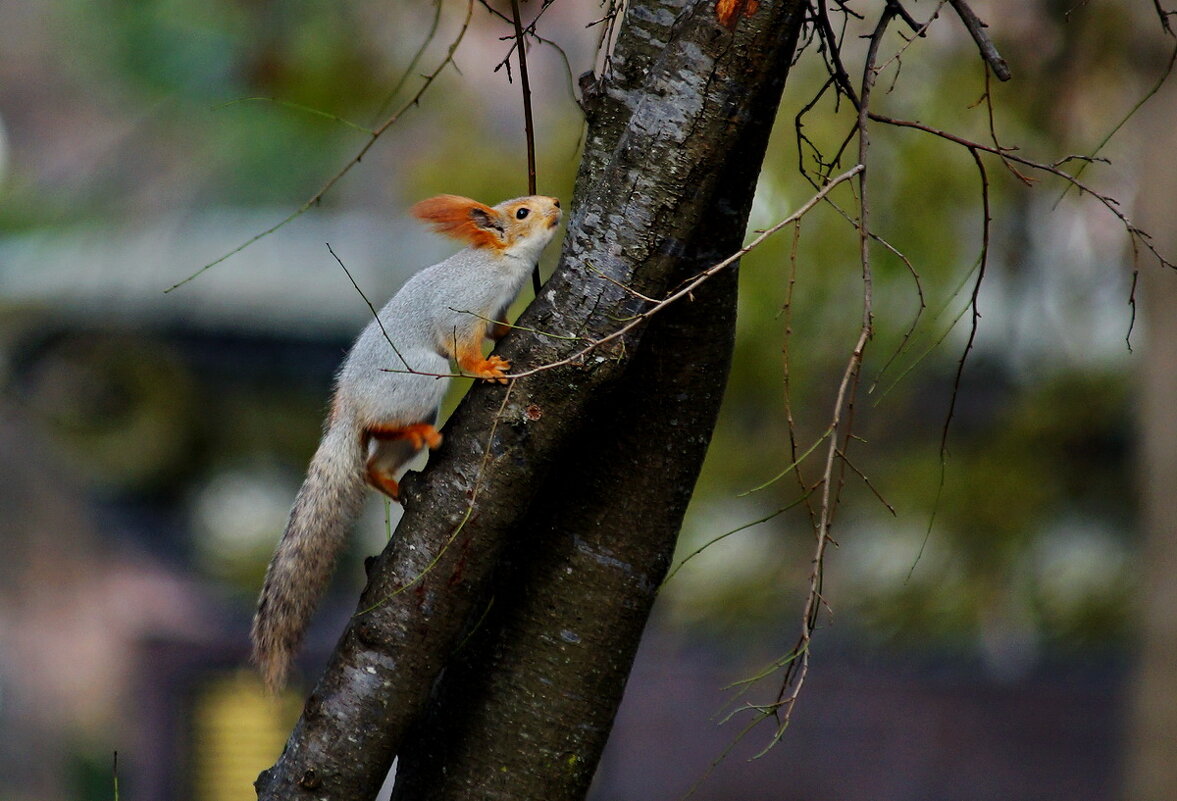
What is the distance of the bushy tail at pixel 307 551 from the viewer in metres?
1.40

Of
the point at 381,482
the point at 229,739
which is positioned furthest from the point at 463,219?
the point at 229,739

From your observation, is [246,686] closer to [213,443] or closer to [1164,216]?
[213,443]

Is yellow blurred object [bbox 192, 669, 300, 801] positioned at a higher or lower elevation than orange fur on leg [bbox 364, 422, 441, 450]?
lower

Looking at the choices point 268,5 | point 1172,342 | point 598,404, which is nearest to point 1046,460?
point 1172,342

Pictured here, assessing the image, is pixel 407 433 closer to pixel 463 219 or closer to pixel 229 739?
pixel 463 219

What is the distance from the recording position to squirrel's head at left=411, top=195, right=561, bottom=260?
160cm

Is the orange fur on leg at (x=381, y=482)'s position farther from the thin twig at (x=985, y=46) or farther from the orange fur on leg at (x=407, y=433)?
the thin twig at (x=985, y=46)

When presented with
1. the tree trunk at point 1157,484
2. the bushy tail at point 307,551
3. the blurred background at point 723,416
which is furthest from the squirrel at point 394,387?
the tree trunk at point 1157,484

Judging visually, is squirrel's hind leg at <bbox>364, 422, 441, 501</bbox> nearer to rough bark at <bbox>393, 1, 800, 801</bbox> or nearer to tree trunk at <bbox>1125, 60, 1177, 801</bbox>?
rough bark at <bbox>393, 1, 800, 801</bbox>

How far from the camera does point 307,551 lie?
144cm

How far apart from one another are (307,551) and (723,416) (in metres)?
2.83

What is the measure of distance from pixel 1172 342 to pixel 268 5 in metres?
3.14

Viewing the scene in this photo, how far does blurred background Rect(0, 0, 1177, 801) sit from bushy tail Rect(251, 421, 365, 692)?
5.11 ft

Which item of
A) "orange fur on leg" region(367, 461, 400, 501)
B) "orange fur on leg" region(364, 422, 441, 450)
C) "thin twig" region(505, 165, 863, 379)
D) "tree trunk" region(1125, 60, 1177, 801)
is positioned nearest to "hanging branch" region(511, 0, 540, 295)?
"thin twig" region(505, 165, 863, 379)
